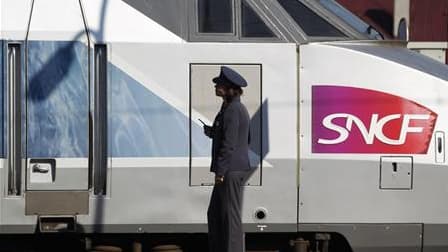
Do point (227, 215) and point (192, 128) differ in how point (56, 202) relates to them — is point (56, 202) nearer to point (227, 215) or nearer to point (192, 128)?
point (192, 128)

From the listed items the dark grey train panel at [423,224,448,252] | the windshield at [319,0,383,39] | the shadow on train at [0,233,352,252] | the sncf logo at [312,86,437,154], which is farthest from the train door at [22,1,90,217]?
the dark grey train panel at [423,224,448,252]

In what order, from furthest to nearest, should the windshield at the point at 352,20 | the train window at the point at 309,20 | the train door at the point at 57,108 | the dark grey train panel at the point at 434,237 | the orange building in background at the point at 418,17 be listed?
the orange building in background at the point at 418,17 → the windshield at the point at 352,20 → the train window at the point at 309,20 → the dark grey train panel at the point at 434,237 → the train door at the point at 57,108

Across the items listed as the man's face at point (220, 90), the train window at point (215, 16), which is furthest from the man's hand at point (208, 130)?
the train window at point (215, 16)

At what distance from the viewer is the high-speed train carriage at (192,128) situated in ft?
21.7

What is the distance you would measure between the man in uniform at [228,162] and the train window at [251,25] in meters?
0.41

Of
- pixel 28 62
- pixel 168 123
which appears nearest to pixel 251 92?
pixel 168 123

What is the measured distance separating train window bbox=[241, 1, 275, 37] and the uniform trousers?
1058mm

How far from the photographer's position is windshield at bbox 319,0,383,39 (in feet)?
23.4

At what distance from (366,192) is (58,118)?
234 centimetres

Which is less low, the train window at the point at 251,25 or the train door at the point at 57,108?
the train window at the point at 251,25

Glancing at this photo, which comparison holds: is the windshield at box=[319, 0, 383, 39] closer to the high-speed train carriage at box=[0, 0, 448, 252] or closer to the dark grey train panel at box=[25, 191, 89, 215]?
the high-speed train carriage at box=[0, 0, 448, 252]

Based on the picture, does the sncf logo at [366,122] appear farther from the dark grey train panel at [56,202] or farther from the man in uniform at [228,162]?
the dark grey train panel at [56,202]

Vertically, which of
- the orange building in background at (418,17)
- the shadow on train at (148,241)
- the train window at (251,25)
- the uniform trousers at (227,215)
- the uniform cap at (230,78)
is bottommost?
the shadow on train at (148,241)

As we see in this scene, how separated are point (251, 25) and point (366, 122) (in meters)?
1.13
